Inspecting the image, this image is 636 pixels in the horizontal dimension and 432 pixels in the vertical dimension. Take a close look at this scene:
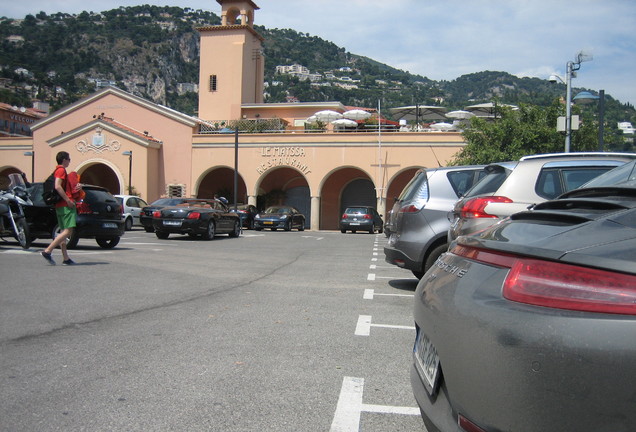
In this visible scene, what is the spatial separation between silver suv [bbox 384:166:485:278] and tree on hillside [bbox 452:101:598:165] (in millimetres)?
19310

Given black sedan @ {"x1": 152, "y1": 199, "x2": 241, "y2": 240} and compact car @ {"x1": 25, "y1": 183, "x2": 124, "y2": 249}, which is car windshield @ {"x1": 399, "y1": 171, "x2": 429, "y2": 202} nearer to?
compact car @ {"x1": 25, "y1": 183, "x2": 124, "y2": 249}

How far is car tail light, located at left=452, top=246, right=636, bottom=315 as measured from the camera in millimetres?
1812

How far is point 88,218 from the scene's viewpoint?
1231 centimetres

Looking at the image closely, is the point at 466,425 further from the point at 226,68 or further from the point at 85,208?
the point at 226,68

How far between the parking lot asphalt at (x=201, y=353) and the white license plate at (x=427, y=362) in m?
0.62

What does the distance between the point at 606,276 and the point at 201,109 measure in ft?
147

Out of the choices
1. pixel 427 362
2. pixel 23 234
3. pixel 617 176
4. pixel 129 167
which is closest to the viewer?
pixel 427 362

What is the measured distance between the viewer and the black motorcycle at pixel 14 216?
440 inches

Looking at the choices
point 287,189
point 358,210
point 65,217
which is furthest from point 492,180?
point 287,189

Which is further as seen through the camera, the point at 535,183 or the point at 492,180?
the point at 492,180

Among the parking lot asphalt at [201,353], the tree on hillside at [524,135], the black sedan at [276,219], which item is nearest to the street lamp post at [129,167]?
the black sedan at [276,219]

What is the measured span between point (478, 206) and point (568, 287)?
4.17 meters

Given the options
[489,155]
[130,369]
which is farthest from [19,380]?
[489,155]

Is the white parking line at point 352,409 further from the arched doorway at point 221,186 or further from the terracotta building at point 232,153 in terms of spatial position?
the arched doorway at point 221,186
